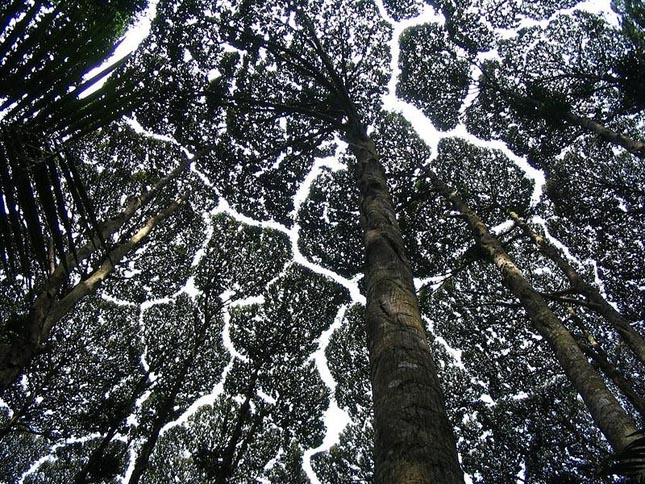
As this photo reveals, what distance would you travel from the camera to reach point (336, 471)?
1669cm

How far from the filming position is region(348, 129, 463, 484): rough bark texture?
1.65 m

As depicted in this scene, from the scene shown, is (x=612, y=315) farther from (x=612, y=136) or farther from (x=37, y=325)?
(x=37, y=325)

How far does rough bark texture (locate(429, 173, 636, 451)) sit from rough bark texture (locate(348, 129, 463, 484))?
129 inches

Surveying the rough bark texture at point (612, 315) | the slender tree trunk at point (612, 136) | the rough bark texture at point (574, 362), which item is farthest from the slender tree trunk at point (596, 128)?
the rough bark texture at point (574, 362)

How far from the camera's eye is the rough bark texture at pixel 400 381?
165 cm

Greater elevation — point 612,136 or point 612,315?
point 612,136

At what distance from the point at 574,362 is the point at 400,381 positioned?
15.7ft

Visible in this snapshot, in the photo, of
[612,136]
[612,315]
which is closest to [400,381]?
[612,315]

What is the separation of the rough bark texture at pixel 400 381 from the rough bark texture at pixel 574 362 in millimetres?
3276

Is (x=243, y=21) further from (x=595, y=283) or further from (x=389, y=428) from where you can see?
(x=595, y=283)

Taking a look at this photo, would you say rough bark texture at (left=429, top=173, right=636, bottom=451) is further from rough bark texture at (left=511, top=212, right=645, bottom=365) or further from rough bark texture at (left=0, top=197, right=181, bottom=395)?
rough bark texture at (left=0, top=197, right=181, bottom=395)

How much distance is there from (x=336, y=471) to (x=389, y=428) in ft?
57.1

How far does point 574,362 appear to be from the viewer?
18.1 feet

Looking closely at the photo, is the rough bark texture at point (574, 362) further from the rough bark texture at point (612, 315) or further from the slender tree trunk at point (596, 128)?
the slender tree trunk at point (596, 128)
